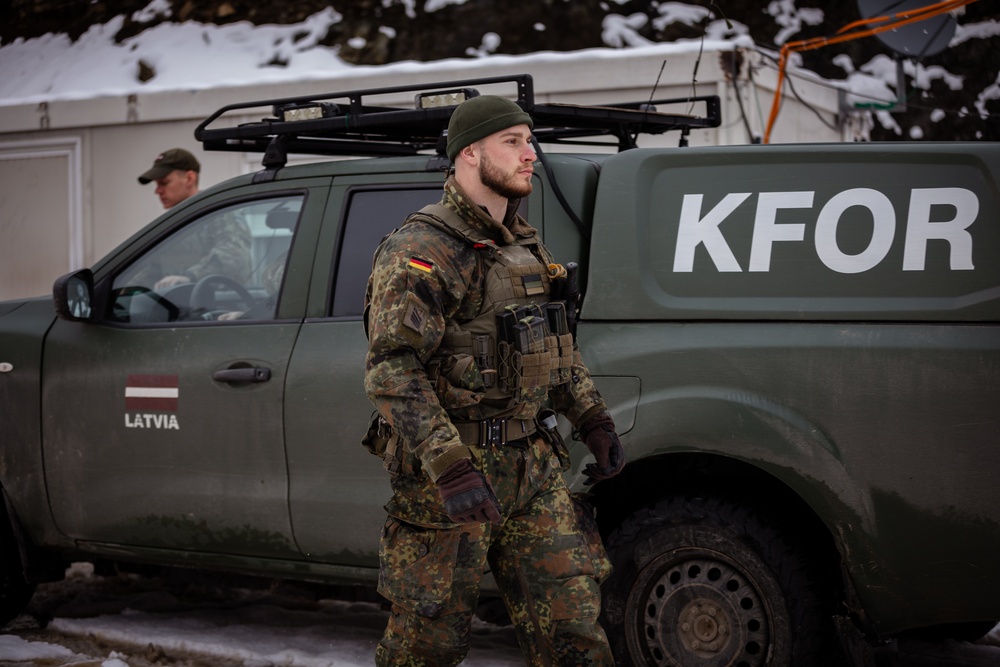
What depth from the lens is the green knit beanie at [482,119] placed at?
9.06 feet

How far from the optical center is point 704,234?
324 centimetres

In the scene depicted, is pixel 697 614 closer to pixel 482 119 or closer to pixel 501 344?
pixel 501 344

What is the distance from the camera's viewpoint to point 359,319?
3.64 meters

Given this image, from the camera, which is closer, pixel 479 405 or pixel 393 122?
pixel 479 405

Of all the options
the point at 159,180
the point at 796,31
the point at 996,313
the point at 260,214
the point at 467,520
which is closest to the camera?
the point at 467,520

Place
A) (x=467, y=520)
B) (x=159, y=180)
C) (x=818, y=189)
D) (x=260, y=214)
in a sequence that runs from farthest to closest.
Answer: (x=159, y=180)
(x=260, y=214)
(x=818, y=189)
(x=467, y=520)

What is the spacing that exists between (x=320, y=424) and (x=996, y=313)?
2047mm

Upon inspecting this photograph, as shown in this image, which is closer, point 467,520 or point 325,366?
point 467,520

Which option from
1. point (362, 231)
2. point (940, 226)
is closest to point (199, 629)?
point (362, 231)

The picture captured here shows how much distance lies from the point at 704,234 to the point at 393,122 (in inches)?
43.2

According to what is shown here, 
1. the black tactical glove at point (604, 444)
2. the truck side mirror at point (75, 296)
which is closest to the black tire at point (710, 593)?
the black tactical glove at point (604, 444)

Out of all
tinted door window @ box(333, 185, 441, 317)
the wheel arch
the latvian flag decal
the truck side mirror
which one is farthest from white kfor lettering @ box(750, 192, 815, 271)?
the truck side mirror

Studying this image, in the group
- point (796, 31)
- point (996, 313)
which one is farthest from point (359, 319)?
point (796, 31)

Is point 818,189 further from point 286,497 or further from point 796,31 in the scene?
point 796,31
